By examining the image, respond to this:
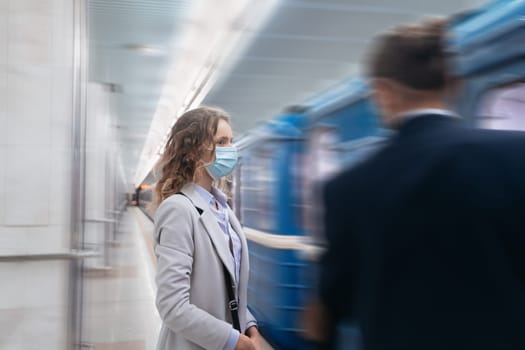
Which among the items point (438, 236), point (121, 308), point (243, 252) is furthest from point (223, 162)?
point (121, 308)

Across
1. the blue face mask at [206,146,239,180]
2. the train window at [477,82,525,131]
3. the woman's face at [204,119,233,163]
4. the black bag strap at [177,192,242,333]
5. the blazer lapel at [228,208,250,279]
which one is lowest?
the black bag strap at [177,192,242,333]

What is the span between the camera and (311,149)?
4.73m

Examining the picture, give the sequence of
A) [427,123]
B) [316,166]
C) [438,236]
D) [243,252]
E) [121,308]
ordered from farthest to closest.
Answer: [121,308] < [316,166] < [243,252] < [427,123] < [438,236]

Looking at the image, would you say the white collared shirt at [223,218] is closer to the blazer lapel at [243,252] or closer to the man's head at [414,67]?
the blazer lapel at [243,252]

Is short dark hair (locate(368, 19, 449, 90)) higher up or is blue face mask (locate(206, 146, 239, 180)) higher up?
short dark hair (locate(368, 19, 449, 90))

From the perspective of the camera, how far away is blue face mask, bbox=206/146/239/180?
6.77 feet

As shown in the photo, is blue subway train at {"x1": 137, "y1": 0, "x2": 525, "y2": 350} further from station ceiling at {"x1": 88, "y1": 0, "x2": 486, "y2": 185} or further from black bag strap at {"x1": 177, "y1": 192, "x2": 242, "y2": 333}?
station ceiling at {"x1": 88, "y1": 0, "x2": 486, "y2": 185}

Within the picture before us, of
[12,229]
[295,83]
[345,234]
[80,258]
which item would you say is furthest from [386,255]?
[295,83]

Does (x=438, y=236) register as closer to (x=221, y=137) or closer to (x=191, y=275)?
(x=191, y=275)

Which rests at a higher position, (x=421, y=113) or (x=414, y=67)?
(x=414, y=67)

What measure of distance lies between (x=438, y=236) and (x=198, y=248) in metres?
0.84

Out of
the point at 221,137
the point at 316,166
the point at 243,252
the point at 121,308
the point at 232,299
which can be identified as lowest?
the point at 121,308

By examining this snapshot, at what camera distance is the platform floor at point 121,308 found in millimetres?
5625

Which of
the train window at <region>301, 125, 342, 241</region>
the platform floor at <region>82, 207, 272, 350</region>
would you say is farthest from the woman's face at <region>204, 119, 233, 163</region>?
the platform floor at <region>82, 207, 272, 350</region>
